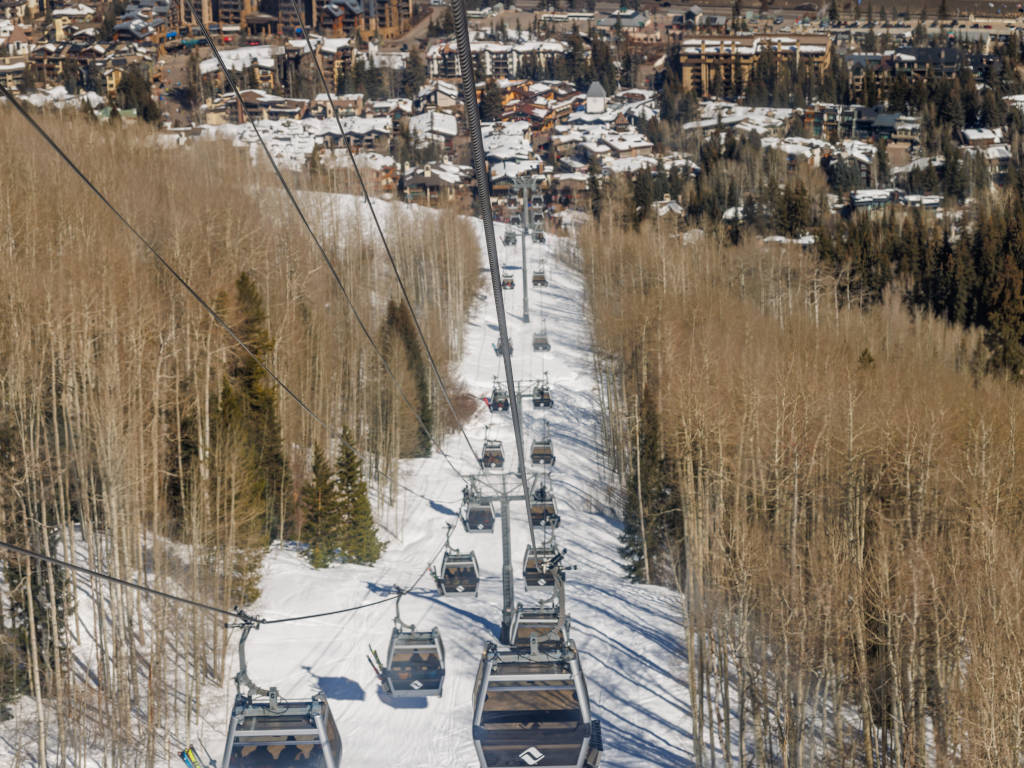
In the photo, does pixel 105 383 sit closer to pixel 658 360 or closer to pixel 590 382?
pixel 658 360

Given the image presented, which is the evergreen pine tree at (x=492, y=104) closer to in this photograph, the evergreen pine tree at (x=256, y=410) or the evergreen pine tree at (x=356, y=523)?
the evergreen pine tree at (x=256, y=410)

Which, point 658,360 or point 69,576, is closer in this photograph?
point 69,576

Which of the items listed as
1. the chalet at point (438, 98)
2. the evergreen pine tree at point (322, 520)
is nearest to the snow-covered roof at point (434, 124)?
the chalet at point (438, 98)

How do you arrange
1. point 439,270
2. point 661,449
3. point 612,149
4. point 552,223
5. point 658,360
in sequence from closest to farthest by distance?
1. point 661,449
2. point 658,360
3. point 439,270
4. point 552,223
5. point 612,149

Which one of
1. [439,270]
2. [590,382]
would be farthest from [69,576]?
[439,270]

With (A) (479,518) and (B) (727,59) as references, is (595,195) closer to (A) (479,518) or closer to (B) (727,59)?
(A) (479,518)

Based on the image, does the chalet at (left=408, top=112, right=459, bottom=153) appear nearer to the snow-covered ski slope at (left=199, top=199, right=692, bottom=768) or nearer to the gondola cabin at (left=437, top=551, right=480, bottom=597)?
the snow-covered ski slope at (left=199, top=199, right=692, bottom=768)

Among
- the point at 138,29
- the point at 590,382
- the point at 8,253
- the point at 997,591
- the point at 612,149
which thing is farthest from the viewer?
the point at 138,29

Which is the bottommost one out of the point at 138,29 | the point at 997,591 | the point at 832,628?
the point at 832,628
